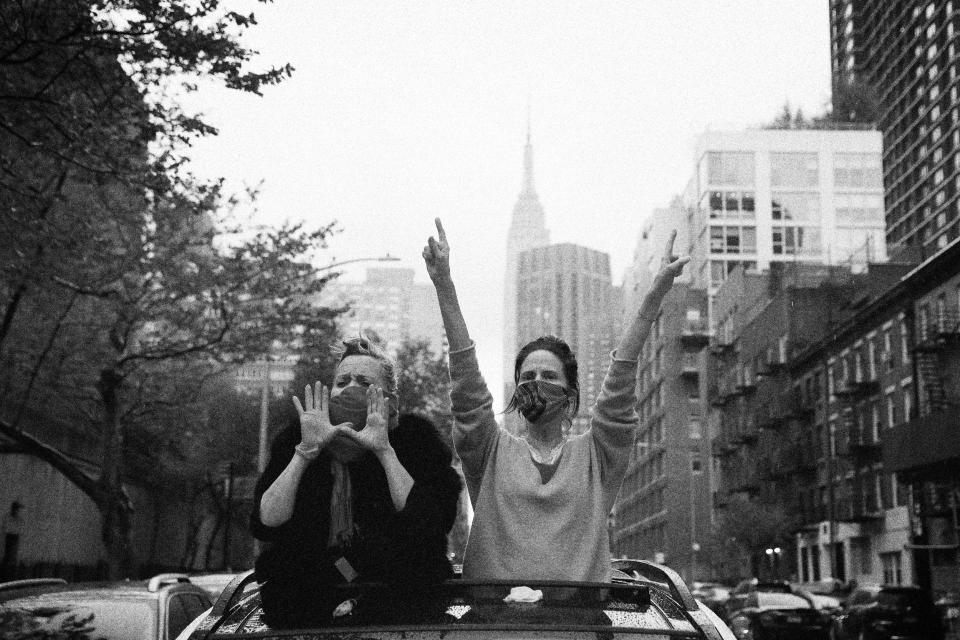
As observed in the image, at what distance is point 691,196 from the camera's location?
99.6 metres

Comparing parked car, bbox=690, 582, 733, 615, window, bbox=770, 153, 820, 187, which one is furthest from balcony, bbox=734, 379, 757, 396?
window, bbox=770, 153, 820, 187

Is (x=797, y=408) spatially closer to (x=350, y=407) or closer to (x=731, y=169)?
(x=731, y=169)

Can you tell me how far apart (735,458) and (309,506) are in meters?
68.9

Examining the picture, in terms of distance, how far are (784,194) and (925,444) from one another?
64.9 meters

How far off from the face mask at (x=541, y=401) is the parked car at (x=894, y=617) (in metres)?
19.2

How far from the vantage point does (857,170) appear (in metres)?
93.6

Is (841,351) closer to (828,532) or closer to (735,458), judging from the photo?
(828,532)

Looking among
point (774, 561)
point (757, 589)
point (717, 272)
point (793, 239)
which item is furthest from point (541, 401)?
point (793, 239)

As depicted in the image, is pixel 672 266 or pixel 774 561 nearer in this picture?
pixel 672 266

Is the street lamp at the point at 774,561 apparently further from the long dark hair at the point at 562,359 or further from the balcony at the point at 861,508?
the long dark hair at the point at 562,359

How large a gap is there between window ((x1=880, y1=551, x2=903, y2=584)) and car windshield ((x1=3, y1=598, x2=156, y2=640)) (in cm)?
4056

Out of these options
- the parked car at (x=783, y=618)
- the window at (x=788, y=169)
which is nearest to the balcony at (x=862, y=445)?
the parked car at (x=783, y=618)

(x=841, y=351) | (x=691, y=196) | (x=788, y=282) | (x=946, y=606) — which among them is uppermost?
(x=691, y=196)

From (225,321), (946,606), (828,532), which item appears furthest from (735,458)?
(225,321)
